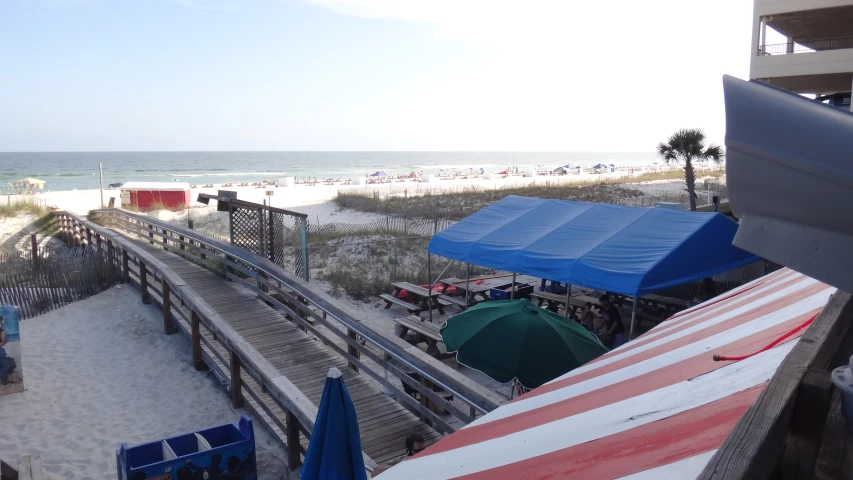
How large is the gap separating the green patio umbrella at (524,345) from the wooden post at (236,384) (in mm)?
2930

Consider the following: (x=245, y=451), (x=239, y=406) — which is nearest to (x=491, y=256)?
(x=239, y=406)

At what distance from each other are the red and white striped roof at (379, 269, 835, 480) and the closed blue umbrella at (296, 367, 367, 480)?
5.69 ft

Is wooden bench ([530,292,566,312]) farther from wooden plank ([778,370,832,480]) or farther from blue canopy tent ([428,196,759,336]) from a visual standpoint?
wooden plank ([778,370,832,480])

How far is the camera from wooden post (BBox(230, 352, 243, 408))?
25.7ft

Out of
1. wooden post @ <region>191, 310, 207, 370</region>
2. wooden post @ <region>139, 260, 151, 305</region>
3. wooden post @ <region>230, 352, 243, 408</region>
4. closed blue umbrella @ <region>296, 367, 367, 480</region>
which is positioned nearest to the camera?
closed blue umbrella @ <region>296, 367, 367, 480</region>

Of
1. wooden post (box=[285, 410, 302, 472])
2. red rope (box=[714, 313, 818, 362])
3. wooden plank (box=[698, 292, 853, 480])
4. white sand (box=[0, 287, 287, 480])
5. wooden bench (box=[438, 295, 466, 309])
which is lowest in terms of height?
white sand (box=[0, 287, 287, 480])

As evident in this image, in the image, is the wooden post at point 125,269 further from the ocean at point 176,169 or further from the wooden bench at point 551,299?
the ocean at point 176,169

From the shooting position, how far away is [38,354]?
400 inches

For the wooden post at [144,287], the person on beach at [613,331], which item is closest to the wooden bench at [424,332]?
the person on beach at [613,331]

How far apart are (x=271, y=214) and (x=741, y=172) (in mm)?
10471

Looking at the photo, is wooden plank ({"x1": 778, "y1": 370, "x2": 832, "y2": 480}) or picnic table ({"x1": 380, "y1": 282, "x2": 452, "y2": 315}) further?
picnic table ({"x1": 380, "y1": 282, "x2": 452, "y2": 315})

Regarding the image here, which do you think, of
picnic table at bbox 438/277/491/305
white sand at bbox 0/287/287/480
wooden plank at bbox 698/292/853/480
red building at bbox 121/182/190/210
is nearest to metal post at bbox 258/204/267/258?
white sand at bbox 0/287/287/480

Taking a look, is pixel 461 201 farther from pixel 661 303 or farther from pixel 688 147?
pixel 661 303

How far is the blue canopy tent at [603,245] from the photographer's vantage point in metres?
8.89
